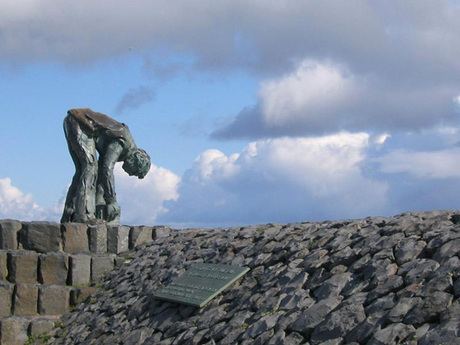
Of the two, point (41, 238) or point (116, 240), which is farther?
point (116, 240)

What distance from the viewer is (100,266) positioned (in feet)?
35.8

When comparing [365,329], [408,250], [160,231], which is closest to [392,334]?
[365,329]

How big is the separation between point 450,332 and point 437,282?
71 cm

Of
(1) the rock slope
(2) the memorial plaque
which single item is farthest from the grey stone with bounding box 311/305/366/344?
(2) the memorial plaque

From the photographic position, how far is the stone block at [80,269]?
10625mm

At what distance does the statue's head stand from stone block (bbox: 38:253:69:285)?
8.23ft

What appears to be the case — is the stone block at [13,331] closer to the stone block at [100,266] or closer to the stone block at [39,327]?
the stone block at [39,327]

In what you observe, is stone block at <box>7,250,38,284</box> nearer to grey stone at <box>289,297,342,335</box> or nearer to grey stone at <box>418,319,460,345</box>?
grey stone at <box>289,297,342,335</box>

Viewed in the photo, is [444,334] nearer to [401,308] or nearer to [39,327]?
[401,308]

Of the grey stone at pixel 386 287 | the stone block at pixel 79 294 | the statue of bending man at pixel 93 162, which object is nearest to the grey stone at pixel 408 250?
the grey stone at pixel 386 287

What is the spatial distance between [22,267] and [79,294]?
3.02ft

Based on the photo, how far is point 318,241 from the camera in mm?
7855

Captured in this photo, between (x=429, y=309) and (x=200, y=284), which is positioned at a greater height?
(x=200, y=284)

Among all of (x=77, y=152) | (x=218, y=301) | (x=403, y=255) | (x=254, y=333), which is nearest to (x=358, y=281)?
(x=403, y=255)
